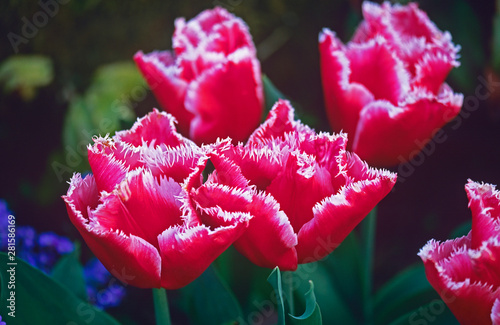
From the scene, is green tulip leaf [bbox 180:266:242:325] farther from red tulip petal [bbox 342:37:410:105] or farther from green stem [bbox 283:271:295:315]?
red tulip petal [bbox 342:37:410:105]

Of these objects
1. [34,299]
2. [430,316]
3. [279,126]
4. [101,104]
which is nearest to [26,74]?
[101,104]

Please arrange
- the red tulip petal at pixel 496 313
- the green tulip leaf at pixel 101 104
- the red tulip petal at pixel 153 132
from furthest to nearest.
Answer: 1. the green tulip leaf at pixel 101 104
2. the red tulip petal at pixel 153 132
3. the red tulip petal at pixel 496 313

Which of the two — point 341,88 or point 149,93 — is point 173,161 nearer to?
point 341,88

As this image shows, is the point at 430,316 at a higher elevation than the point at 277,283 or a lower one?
lower

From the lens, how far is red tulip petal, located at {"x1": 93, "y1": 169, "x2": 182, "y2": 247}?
446mm

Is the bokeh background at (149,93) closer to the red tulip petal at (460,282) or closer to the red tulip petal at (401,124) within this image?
the red tulip petal at (401,124)

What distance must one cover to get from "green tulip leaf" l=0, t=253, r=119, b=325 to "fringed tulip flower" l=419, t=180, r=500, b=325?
37 cm

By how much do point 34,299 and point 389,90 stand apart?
1.48 feet

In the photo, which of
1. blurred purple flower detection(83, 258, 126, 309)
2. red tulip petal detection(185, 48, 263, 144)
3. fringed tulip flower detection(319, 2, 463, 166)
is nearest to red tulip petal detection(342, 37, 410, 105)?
fringed tulip flower detection(319, 2, 463, 166)

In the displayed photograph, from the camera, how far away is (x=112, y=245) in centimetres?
44

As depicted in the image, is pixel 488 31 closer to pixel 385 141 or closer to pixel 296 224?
pixel 385 141

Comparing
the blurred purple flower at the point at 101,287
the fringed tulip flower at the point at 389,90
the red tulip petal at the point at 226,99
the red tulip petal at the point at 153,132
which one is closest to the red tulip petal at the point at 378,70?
the fringed tulip flower at the point at 389,90

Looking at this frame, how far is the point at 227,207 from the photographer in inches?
18.2

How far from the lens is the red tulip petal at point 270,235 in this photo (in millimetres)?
466
